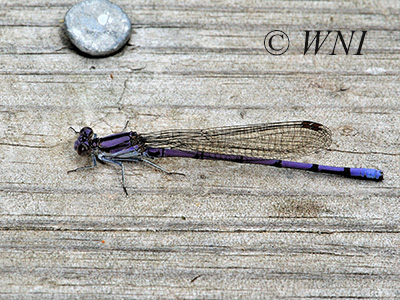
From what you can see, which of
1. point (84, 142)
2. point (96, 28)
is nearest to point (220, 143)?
point (84, 142)

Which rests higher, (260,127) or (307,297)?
(260,127)

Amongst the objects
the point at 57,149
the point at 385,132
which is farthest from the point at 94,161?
the point at 385,132

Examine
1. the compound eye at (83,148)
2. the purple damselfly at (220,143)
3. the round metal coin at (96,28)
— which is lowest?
the compound eye at (83,148)

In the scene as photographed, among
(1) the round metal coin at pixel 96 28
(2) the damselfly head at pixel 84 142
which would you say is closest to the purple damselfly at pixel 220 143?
(2) the damselfly head at pixel 84 142

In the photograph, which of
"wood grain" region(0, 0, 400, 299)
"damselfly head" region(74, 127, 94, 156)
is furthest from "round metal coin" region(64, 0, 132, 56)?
"damselfly head" region(74, 127, 94, 156)

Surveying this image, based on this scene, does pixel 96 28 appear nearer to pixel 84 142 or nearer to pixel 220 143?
pixel 84 142

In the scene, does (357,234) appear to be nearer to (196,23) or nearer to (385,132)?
(385,132)

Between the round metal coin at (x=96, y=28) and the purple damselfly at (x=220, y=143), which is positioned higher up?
the round metal coin at (x=96, y=28)

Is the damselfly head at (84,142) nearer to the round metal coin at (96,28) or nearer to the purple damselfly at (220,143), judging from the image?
the purple damselfly at (220,143)
